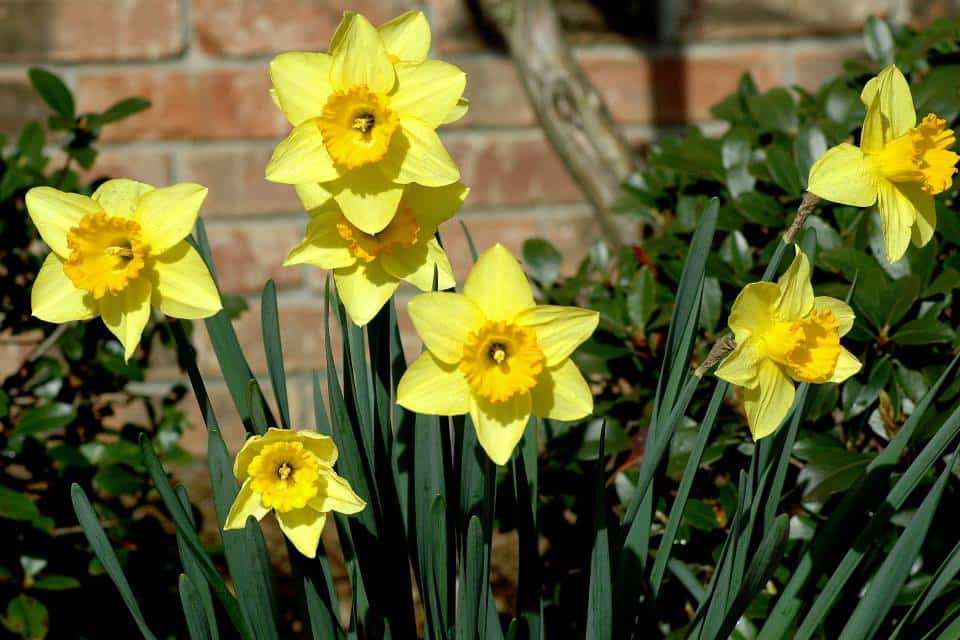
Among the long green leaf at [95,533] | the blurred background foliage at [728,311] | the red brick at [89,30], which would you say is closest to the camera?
the long green leaf at [95,533]

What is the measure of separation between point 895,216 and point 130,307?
43 centimetres

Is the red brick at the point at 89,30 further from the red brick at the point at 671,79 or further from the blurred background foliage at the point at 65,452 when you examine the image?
the red brick at the point at 671,79

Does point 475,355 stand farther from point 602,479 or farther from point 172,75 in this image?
point 172,75

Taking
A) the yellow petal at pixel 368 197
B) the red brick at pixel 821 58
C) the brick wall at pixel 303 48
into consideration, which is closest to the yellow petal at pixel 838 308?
the yellow petal at pixel 368 197

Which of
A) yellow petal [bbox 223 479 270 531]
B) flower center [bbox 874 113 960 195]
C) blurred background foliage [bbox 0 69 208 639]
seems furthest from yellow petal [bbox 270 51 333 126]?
blurred background foliage [bbox 0 69 208 639]

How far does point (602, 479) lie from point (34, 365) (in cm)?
68

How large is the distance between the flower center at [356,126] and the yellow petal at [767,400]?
236 mm

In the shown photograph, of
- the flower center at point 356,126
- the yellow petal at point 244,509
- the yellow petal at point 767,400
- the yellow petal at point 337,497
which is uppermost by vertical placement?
the flower center at point 356,126

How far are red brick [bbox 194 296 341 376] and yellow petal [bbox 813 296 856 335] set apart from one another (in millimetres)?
1120

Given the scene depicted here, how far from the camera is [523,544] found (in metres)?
0.73

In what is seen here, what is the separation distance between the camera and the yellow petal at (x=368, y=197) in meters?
0.56

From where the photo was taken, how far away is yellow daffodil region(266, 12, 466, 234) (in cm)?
56

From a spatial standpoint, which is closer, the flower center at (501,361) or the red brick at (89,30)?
the flower center at (501,361)

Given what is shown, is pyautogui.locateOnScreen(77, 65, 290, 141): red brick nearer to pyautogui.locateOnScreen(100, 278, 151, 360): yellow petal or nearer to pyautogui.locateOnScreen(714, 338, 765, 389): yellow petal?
pyautogui.locateOnScreen(100, 278, 151, 360): yellow petal
